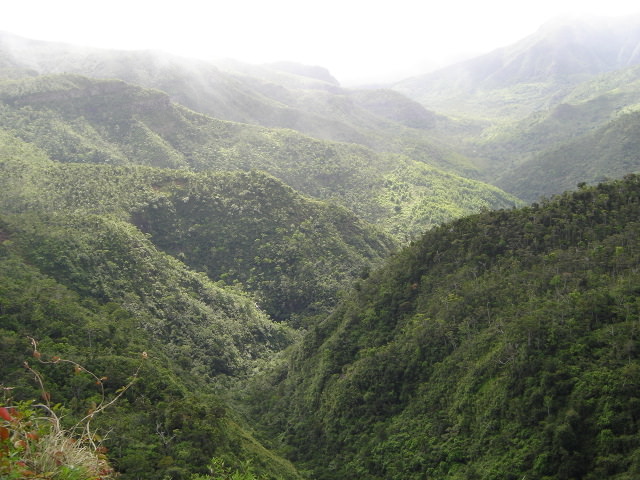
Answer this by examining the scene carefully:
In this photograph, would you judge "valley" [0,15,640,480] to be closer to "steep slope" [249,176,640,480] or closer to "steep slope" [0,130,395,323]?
"steep slope" [249,176,640,480]

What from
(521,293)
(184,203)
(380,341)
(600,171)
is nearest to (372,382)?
(380,341)

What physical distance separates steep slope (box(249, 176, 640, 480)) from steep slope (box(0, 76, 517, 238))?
92.1 meters

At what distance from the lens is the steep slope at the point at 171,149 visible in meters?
162

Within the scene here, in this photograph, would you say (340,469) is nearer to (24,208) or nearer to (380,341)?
(380,341)

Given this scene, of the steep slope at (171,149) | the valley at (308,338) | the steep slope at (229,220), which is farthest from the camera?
the steep slope at (171,149)

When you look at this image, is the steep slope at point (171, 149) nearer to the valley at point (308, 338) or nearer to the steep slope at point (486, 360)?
the valley at point (308, 338)

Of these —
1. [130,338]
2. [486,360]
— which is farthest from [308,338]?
[486,360]

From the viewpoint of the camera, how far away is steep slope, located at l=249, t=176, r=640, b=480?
37.0 meters

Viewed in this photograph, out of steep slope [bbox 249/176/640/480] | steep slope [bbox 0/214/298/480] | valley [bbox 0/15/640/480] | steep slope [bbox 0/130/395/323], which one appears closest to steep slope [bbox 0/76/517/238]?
steep slope [bbox 0/130/395/323]

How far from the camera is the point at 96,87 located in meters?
189

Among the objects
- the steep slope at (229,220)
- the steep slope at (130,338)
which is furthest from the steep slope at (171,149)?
the steep slope at (130,338)

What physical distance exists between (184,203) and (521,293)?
3628 inches

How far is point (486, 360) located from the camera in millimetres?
47156

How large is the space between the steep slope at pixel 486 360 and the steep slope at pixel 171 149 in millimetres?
92084
